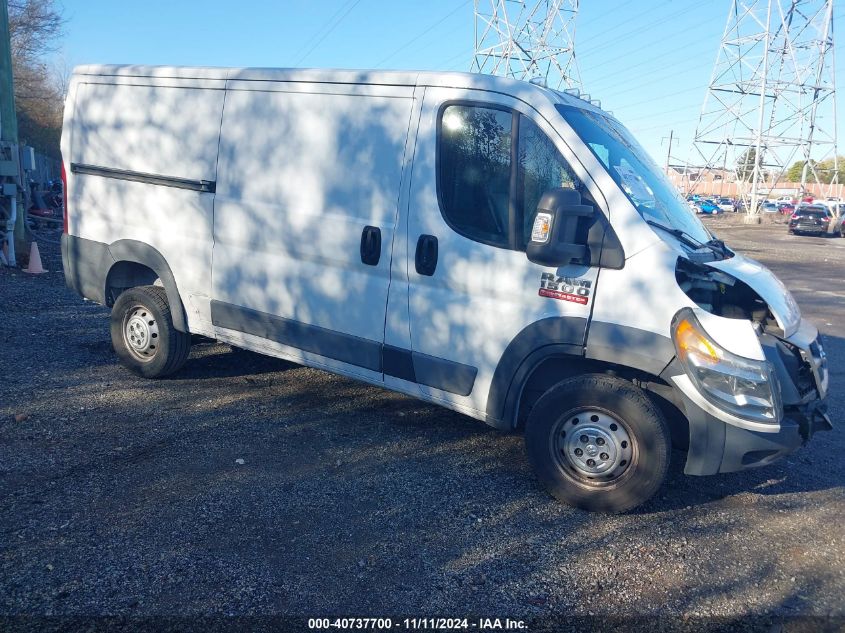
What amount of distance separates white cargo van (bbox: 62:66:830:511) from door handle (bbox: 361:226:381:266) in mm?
16

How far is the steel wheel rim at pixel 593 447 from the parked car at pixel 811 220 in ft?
129

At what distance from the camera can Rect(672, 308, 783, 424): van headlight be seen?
388cm

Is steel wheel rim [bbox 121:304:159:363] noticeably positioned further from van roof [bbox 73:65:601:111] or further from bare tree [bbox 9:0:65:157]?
bare tree [bbox 9:0:65:157]

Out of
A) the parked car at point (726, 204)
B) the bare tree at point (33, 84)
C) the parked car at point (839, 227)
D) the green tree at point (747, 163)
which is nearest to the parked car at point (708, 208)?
the green tree at point (747, 163)

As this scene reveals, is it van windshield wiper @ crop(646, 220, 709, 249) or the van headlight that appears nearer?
the van headlight

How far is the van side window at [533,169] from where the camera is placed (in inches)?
171

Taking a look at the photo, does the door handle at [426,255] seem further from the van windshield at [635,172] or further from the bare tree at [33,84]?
the bare tree at [33,84]

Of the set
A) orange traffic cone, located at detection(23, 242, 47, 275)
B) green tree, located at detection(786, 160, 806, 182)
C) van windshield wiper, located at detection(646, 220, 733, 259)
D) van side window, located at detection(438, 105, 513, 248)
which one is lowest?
orange traffic cone, located at detection(23, 242, 47, 275)

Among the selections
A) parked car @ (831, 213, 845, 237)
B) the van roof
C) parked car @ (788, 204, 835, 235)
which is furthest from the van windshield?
parked car @ (831, 213, 845, 237)

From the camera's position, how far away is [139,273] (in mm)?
6469

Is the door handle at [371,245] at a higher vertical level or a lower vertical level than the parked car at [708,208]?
lower

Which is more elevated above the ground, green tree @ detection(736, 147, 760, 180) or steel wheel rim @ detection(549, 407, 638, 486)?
green tree @ detection(736, 147, 760, 180)

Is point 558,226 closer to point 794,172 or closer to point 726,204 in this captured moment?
point 726,204

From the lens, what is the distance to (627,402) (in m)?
4.11
